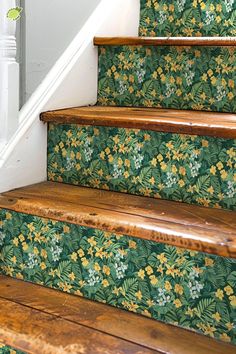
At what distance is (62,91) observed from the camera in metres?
1.75

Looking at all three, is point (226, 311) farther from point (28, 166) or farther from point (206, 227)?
point (28, 166)

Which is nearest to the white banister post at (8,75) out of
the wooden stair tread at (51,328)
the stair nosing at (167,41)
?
the stair nosing at (167,41)

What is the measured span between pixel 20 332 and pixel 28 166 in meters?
0.59

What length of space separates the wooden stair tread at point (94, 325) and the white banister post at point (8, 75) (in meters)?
0.48

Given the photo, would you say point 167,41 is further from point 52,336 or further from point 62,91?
point 52,336

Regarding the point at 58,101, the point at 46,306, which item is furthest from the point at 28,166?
the point at 46,306

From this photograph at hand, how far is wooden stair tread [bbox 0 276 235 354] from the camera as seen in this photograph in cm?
115

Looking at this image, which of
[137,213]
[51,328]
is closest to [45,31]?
[137,213]

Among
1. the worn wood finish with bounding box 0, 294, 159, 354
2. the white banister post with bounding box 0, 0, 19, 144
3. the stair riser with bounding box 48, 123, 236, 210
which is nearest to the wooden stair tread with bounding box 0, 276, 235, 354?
the worn wood finish with bounding box 0, 294, 159, 354

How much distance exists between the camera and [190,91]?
1704 mm

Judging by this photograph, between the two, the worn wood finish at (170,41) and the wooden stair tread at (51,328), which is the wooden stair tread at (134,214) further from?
the worn wood finish at (170,41)

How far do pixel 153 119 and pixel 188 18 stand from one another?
59 centimetres

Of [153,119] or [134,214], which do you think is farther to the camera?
[153,119]

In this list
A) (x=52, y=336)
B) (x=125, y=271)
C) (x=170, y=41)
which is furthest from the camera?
(x=170, y=41)
